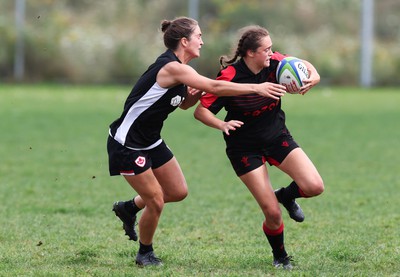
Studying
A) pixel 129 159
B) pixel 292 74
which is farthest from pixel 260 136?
pixel 129 159

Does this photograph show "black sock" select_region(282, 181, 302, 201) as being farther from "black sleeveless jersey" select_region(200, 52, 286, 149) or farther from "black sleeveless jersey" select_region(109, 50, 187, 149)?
"black sleeveless jersey" select_region(109, 50, 187, 149)

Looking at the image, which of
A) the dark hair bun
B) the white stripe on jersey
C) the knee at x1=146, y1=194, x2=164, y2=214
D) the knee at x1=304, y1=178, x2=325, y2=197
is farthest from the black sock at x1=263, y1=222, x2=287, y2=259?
the dark hair bun

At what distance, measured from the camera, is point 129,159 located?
719 cm

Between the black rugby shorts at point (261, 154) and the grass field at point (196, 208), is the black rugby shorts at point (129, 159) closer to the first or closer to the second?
the black rugby shorts at point (261, 154)

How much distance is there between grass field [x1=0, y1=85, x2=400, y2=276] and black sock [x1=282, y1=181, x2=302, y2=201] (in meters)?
0.53

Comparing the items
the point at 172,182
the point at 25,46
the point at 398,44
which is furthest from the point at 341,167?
the point at 398,44

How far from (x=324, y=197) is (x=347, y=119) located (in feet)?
37.1

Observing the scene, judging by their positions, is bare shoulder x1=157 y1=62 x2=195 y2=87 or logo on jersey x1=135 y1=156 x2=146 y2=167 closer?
bare shoulder x1=157 y1=62 x2=195 y2=87

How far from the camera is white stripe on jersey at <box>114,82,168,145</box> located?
718 centimetres

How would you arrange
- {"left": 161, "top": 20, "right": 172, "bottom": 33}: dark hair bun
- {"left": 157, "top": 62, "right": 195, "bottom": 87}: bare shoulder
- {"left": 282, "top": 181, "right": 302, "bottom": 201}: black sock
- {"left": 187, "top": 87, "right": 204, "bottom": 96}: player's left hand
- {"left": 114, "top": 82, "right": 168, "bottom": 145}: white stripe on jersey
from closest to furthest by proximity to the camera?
{"left": 157, "top": 62, "right": 195, "bottom": 87}: bare shoulder
{"left": 114, "top": 82, "right": 168, "bottom": 145}: white stripe on jersey
{"left": 161, "top": 20, "right": 172, "bottom": 33}: dark hair bun
{"left": 187, "top": 87, "right": 204, "bottom": 96}: player's left hand
{"left": 282, "top": 181, "right": 302, "bottom": 201}: black sock

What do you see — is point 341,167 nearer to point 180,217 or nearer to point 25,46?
point 180,217

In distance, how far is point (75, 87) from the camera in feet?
115

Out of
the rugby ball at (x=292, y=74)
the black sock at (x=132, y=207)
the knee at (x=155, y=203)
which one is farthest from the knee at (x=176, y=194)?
the rugby ball at (x=292, y=74)

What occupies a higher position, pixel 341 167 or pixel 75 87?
pixel 341 167
